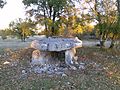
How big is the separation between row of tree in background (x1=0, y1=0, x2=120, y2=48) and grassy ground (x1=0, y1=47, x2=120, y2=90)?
303cm

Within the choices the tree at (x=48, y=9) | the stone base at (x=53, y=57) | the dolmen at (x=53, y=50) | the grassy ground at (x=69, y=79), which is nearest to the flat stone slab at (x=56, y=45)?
the dolmen at (x=53, y=50)

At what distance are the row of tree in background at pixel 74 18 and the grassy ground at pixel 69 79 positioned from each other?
3031 mm

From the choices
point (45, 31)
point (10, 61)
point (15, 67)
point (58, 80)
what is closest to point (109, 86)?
point (58, 80)

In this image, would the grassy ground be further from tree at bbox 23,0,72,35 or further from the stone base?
tree at bbox 23,0,72,35

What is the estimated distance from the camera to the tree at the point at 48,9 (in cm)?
1505

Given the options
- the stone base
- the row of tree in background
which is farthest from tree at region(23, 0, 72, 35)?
the stone base

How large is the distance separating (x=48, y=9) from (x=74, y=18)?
1.66 meters

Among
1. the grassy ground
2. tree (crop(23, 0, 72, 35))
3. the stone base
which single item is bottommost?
the grassy ground

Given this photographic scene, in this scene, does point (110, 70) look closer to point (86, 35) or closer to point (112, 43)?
point (112, 43)

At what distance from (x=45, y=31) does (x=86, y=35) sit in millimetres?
2912

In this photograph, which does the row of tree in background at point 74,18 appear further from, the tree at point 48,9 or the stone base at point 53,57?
the stone base at point 53,57

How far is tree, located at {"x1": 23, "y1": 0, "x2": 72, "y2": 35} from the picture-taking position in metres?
15.1

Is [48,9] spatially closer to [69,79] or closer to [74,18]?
[74,18]

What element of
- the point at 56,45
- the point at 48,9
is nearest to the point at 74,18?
the point at 48,9
